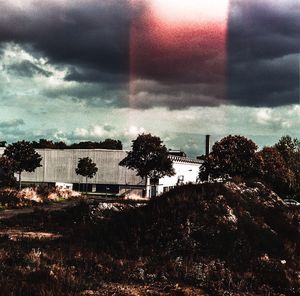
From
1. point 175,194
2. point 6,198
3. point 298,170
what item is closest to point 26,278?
point 175,194

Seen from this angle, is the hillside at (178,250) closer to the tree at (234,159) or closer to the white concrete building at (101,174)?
the tree at (234,159)

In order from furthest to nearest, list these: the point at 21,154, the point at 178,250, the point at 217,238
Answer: the point at 21,154 < the point at 217,238 < the point at 178,250

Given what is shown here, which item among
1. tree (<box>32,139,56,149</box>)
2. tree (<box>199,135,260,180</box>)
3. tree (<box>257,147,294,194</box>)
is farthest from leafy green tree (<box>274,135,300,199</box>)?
tree (<box>32,139,56,149</box>)

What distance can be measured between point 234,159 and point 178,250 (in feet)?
141

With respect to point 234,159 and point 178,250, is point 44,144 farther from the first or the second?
point 178,250

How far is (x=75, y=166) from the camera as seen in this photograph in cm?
8994

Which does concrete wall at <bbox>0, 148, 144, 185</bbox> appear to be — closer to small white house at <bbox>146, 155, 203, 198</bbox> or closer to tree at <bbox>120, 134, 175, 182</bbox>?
small white house at <bbox>146, 155, 203, 198</bbox>

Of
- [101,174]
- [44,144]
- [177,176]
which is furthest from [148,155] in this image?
[44,144]

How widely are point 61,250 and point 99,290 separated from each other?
451cm

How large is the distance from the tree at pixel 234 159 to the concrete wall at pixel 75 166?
1069 inches

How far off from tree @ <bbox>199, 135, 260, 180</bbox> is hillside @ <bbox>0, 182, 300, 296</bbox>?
3600cm

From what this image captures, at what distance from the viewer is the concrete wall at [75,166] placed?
3391 inches

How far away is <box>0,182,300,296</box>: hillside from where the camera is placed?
12086 mm

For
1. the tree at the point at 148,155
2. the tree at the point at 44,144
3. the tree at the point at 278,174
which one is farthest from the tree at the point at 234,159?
the tree at the point at 44,144
